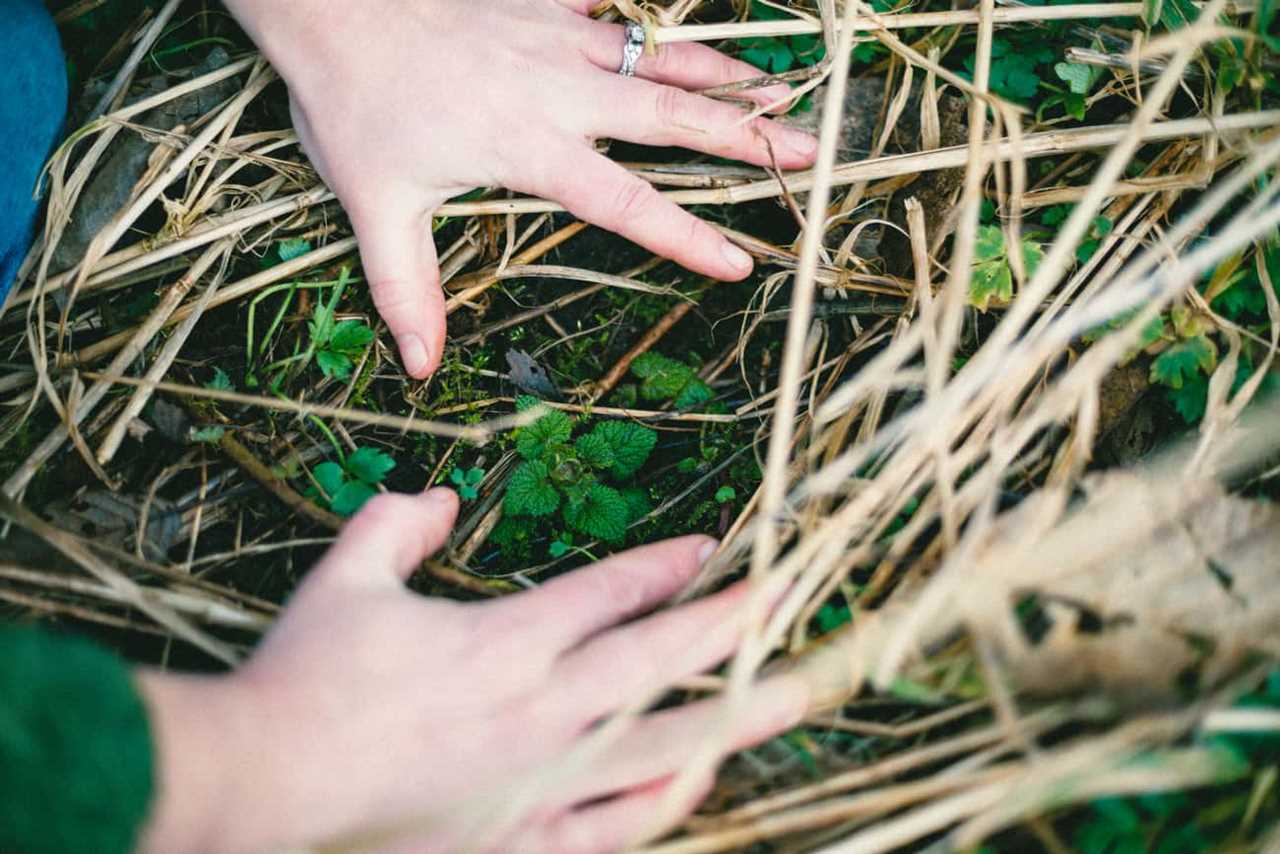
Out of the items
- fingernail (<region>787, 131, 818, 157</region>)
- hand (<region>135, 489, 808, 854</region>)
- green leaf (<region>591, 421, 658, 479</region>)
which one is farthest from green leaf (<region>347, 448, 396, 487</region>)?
fingernail (<region>787, 131, 818, 157</region>)

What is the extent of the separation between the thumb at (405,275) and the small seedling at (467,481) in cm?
26

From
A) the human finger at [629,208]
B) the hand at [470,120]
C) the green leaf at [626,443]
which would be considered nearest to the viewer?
the hand at [470,120]

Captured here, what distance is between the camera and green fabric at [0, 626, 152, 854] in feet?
3.51

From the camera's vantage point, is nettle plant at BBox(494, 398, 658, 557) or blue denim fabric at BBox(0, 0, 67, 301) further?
nettle plant at BBox(494, 398, 658, 557)

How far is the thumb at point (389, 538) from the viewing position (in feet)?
4.90

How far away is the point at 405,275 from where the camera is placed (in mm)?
1979

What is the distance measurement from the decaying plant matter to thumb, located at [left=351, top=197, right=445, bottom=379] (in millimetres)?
151

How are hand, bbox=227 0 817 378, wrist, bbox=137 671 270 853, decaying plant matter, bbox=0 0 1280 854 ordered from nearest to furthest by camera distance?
wrist, bbox=137 671 270 853, decaying plant matter, bbox=0 0 1280 854, hand, bbox=227 0 817 378

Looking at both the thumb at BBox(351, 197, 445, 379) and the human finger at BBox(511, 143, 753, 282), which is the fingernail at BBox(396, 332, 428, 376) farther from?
the human finger at BBox(511, 143, 753, 282)

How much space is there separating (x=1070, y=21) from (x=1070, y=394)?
1.25 m

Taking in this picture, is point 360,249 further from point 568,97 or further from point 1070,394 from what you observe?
point 1070,394

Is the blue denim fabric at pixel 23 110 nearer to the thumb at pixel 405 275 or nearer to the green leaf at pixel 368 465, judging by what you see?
the thumb at pixel 405 275

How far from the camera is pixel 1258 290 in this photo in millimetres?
1877

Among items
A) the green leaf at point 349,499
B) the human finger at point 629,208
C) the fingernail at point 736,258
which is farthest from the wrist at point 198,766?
the fingernail at point 736,258
